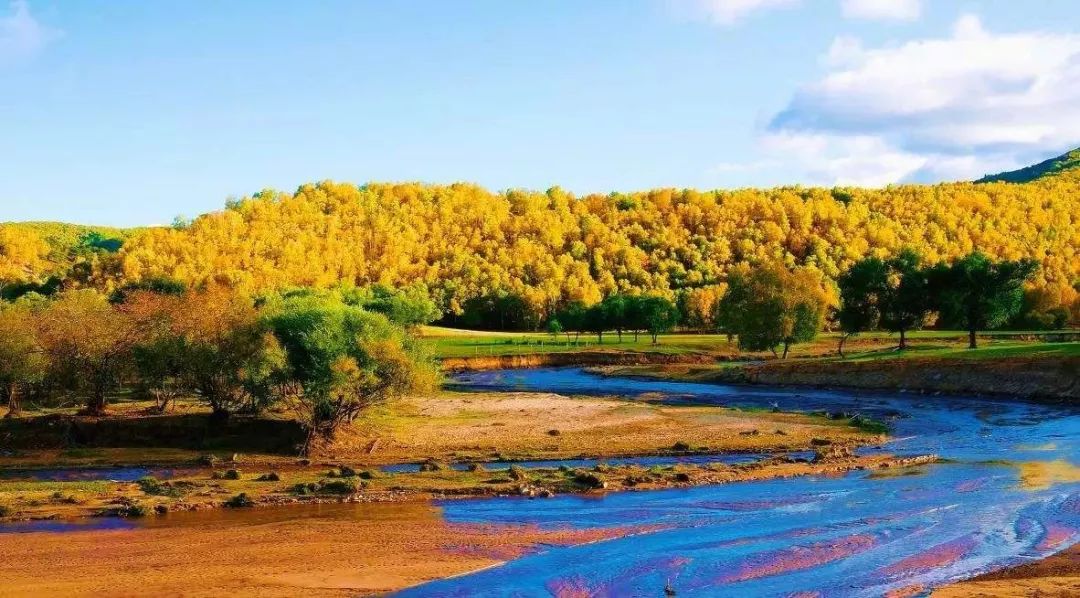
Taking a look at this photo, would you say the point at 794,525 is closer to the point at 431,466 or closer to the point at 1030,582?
the point at 1030,582

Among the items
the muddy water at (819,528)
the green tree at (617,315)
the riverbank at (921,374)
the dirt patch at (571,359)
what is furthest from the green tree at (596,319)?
the muddy water at (819,528)

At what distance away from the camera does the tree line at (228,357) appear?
43688 millimetres

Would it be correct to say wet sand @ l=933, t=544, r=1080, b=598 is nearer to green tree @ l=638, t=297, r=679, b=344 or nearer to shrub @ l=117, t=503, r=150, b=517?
shrub @ l=117, t=503, r=150, b=517

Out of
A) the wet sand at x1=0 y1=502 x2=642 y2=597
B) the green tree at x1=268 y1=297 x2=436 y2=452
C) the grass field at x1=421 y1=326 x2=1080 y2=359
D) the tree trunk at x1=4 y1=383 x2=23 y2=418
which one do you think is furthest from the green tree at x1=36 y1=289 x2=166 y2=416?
the grass field at x1=421 y1=326 x2=1080 y2=359

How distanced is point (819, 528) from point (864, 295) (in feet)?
232

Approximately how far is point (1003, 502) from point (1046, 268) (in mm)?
155724

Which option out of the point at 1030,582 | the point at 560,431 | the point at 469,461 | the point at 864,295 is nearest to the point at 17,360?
the point at 469,461

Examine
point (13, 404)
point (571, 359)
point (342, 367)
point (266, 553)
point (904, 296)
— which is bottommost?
point (266, 553)

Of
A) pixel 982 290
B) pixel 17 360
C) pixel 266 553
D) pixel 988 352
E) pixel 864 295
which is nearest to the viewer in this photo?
pixel 266 553

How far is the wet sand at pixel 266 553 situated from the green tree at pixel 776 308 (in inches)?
2427

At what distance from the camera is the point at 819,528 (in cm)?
2828

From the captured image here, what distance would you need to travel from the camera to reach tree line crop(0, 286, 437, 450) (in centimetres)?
4369

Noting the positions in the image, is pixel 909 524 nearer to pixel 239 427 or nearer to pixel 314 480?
pixel 314 480

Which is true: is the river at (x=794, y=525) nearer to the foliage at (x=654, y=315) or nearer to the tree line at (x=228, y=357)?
the tree line at (x=228, y=357)
